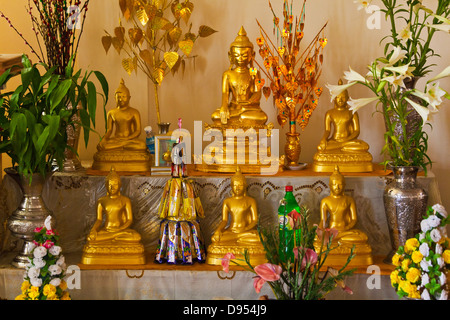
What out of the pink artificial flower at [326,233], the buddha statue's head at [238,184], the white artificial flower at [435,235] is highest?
the buddha statue's head at [238,184]

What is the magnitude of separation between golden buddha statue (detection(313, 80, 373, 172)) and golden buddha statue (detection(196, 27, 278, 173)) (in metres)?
0.29

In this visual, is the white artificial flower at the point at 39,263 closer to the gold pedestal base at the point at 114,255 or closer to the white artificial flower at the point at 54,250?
the white artificial flower at the point at 54,250

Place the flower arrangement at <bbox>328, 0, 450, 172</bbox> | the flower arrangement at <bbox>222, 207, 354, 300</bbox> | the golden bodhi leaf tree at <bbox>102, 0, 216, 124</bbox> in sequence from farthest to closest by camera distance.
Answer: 1. the golden bodhi leaf tree at <bbox>102, 0, 216, 124</bbox>
2. the flower arrangement at <bbox>328, 0, 450, 172</bbox>
3. the flower arrangement at <bbox>222, 207, 354, 300</bbox>

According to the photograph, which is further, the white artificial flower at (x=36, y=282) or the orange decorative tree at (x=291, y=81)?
the orange decorative tree at (x=291, y=81)

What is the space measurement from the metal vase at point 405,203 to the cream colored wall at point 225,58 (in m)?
0.96

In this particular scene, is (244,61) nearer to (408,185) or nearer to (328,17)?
(328,17)

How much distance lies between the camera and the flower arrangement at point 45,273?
2.71m

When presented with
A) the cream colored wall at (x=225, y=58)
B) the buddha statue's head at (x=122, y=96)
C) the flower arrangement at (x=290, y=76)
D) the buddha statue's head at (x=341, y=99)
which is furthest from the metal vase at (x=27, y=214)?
the buddha statue's head at (x=341, y=99)

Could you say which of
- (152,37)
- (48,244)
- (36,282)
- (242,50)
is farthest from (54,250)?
(152,37)

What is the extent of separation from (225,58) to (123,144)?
0.93m

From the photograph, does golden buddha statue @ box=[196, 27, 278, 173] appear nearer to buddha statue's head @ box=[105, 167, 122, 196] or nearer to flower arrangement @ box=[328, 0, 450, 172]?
buddha statue's head @ box=[105, 167, 122, 196]

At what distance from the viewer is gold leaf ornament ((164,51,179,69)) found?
400cm

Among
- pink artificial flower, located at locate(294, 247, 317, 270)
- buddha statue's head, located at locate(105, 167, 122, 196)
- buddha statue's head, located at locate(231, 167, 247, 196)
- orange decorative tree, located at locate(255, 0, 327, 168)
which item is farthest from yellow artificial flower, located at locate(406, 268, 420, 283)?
buddha statue's head, located at locate(105, 167, 122, 196)

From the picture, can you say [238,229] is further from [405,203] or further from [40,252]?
[40,252]
